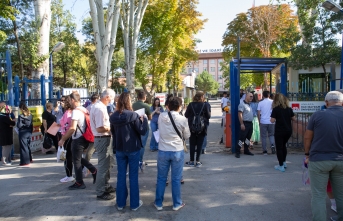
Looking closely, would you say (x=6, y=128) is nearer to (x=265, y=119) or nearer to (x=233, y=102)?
(x=233, y=102)

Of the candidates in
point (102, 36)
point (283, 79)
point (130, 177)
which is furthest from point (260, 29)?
point (130, 177)

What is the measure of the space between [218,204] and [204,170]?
2.08m

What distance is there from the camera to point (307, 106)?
8.13 meters

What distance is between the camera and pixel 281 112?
21.3 feet

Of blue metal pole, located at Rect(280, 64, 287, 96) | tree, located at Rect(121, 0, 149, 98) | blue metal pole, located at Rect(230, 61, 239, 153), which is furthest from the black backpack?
tree, located at Rect(121, 0, 149, 98)

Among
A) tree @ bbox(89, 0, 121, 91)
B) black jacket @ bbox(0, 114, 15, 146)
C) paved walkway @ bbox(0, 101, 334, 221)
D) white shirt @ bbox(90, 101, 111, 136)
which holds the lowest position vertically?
paved walkway @ bbox(0, 101, 334, 221)

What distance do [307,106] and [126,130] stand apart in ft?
18.4

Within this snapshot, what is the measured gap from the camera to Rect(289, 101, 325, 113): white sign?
809cm

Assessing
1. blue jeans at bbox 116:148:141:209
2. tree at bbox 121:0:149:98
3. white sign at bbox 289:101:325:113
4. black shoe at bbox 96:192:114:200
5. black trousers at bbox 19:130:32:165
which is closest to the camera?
blue jeans at bbox 116:148:141:209

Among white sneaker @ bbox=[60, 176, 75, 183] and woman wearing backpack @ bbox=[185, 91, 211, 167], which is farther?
woman wearing backpack @ bbox=[185, 91, 211, 167]

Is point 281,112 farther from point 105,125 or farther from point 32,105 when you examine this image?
point 32,105

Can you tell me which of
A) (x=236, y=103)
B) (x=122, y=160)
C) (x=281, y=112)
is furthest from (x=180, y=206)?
(x=236, y=103)

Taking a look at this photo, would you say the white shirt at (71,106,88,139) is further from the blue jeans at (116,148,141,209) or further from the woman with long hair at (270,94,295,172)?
the woman with long hair at (270,94,295,172)

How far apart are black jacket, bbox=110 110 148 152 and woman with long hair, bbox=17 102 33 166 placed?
4.20 m
